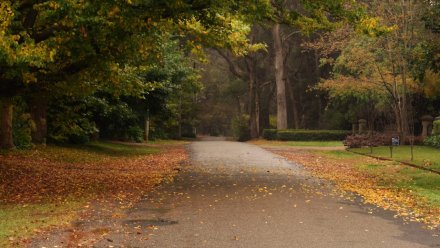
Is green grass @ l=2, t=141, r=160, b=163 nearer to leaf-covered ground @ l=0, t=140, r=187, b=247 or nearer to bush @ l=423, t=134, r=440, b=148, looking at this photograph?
leaf-covered ground @ l=0, t=140, r=187, b=247

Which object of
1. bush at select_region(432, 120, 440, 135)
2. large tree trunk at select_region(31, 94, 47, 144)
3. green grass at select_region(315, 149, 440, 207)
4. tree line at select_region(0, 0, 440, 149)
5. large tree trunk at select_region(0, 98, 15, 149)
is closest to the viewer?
tree line at select_region(0, 0, 440, 149)

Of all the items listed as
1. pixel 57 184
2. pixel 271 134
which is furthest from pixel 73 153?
pixel 271 134

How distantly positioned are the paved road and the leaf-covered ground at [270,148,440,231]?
1.80 ft

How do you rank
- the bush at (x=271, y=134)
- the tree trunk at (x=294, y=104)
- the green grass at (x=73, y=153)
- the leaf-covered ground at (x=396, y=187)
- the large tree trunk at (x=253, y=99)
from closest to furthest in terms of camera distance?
the leaf-covered ground at (x=396, y=187) → the green grass at (x=73, y=153) → the bush at (x=271, y=134) → the large tree trunk at (x=253, y=99) → the tree trunk at (x=294, y=104)

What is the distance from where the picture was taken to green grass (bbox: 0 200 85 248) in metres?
6.93

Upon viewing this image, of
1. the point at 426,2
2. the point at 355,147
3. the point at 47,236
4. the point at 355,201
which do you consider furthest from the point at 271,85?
the point at 47,236

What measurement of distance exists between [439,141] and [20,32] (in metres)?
24.4

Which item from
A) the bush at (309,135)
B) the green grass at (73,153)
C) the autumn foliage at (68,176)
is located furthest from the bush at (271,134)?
the autumn foliage at (68,176)

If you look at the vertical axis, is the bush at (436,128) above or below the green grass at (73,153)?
above

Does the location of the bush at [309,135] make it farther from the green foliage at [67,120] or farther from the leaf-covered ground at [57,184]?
the leaf-covered ground at [57,184]

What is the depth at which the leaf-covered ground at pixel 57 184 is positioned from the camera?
26.7ft

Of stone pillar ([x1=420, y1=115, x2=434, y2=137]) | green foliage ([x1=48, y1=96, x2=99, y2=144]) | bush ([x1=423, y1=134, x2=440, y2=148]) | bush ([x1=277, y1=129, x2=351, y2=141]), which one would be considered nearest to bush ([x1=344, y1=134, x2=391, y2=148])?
bush ([x1=423, y1=134, x2=440, y2=148])

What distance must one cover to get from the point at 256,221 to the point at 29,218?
3.52 metres

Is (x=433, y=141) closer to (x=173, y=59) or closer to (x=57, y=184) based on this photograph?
(x=173, y=59)
